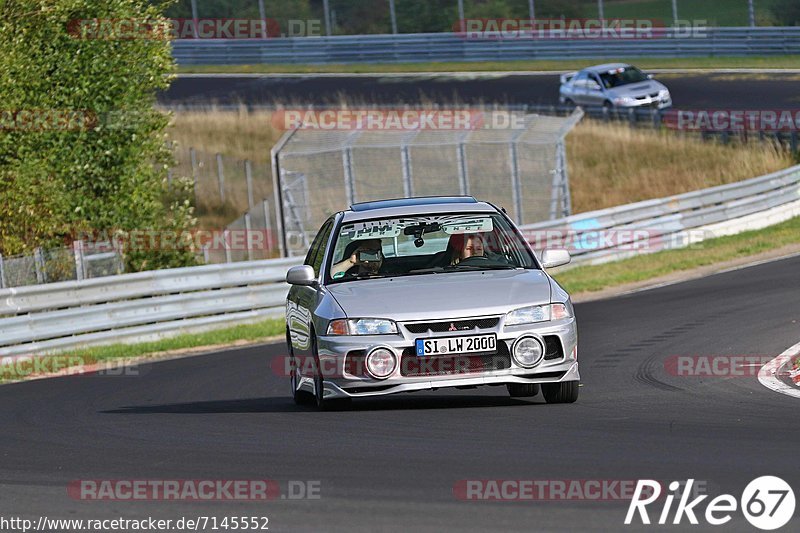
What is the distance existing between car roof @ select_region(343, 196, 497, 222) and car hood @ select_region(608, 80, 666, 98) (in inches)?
1150

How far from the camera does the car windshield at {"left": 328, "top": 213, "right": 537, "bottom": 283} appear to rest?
35.5ft

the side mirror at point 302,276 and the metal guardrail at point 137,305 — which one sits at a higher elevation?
the side mirror at point 302,276

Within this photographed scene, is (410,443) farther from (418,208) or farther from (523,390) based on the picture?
(418,208)

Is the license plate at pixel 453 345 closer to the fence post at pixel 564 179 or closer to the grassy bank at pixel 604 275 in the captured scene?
the grassy bank at pixel 604 275

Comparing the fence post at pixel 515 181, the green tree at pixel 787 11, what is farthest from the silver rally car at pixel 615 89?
the fence post at pixel 515 181

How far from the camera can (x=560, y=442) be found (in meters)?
8.31

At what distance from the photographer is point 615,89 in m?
40.8

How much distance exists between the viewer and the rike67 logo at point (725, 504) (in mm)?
6156

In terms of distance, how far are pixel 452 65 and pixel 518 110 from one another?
1117 cm

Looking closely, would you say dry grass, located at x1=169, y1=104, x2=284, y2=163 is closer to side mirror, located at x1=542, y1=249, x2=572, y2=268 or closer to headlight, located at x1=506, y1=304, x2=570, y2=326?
side mirror, located at x1=542, y1=249, x2=572, y2=268

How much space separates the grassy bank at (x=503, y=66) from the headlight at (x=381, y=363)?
37.4 m

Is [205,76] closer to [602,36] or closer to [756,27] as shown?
[602,36]

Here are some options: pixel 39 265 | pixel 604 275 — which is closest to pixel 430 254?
pixel 39 265

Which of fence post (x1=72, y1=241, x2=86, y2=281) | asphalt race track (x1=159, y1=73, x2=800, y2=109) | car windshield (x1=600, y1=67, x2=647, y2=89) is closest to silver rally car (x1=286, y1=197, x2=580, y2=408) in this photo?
fence post (x1=72, y1=241, x2=86, y2=281)
